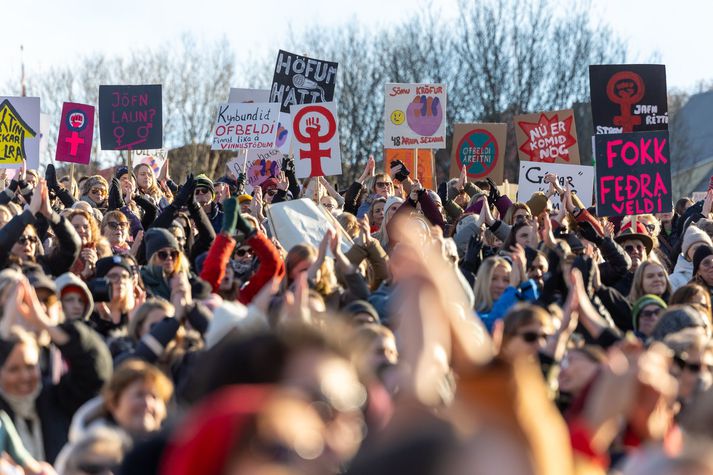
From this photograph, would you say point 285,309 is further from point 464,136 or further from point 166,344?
point 464,136

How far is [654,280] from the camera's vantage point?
913cm

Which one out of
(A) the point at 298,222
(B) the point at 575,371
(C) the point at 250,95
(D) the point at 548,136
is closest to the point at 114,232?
(A) the point at 298,222

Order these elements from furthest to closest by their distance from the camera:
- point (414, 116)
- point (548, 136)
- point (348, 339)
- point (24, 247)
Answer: point (548, 136), point (414, 116), point (24, 247), point (348, 339)

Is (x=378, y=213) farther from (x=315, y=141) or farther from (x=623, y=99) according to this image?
(x=315, y=141)

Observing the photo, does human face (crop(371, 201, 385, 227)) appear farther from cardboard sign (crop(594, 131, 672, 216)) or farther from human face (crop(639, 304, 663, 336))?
human face (crop(639, 304, 663, 336))

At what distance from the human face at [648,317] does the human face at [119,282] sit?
2.85 m

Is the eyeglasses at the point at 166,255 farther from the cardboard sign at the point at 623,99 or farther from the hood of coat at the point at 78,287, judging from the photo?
the cardboard sign at the point at 623,99

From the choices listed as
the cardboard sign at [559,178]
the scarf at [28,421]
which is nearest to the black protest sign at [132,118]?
the cardboard sign at [559,178]

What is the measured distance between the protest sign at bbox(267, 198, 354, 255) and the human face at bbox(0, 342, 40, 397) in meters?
5.23

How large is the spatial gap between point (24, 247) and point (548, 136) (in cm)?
989

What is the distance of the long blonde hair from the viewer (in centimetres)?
855

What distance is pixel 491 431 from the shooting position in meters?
2.21

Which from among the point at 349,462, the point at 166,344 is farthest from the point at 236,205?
the point at 349,462

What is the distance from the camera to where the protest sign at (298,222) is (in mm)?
10852
